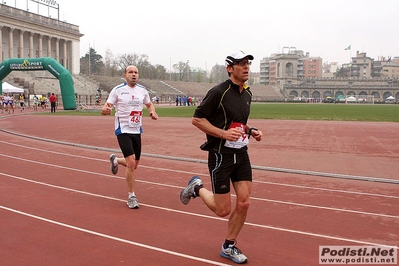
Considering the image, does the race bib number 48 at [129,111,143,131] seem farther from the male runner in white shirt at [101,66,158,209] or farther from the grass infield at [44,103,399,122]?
the grass infield at [44,103,399,122]

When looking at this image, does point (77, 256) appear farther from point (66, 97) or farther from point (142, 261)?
point (66, 97)

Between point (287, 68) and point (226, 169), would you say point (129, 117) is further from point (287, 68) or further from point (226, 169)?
point (287, 68)

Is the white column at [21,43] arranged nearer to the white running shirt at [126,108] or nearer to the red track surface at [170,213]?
the red track surface at [170,213]

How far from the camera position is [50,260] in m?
4.80

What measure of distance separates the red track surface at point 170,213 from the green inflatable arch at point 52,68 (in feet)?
94.5

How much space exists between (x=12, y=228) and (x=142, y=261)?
7.40 ft

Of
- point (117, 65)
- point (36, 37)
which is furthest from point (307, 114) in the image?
point (117, 65)

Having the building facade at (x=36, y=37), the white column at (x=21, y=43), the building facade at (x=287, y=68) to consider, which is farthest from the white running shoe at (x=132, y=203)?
the building facade at (x=287, y=68)

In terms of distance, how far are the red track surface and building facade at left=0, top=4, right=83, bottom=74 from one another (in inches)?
2519

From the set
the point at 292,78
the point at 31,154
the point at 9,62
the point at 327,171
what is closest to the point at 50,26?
the point at 9,62

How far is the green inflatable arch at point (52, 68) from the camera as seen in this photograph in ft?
131

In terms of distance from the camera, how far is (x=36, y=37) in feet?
252

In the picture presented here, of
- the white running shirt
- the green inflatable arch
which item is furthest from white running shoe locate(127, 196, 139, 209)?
the green inflatable arch

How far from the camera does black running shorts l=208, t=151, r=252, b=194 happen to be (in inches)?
190
